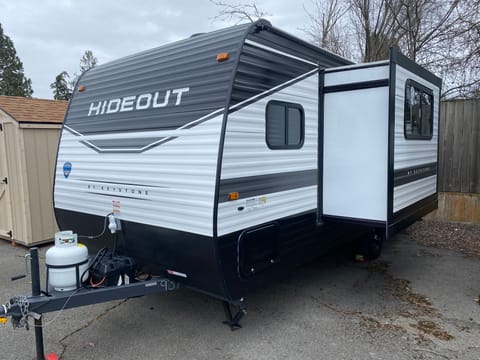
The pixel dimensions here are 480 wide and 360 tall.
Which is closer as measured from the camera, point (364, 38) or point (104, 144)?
point (104, 144)

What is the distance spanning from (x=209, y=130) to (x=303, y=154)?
1.30 meters

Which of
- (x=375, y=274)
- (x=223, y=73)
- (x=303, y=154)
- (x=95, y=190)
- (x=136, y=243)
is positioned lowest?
(x=375, y=274)

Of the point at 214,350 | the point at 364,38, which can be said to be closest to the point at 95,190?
the point at 214,350

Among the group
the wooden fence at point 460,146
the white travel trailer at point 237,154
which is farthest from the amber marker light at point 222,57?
the wooden fence at point 460,146

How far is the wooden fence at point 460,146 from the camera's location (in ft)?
24.8

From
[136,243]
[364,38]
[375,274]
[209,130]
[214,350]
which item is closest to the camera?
[209,130]

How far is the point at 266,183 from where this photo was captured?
3.58 metres

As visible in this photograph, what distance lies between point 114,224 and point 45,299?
1040 millimetres

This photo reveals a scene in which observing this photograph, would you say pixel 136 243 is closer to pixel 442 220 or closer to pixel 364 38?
pixel 442 220

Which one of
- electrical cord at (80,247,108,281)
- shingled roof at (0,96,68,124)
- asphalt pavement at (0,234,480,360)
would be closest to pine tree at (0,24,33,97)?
shingled roof at (0,96,68,124)

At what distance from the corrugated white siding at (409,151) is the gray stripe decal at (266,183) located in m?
0.92

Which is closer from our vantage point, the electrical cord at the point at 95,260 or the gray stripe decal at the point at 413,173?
the electrical cord at the point at 95,260

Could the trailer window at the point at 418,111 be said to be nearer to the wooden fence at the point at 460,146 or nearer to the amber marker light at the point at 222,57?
the amber marker light at the point at 222,57

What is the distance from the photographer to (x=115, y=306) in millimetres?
4273
